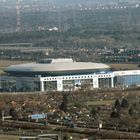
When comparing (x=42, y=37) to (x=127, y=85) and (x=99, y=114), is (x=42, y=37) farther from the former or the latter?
(x=99, y=114)

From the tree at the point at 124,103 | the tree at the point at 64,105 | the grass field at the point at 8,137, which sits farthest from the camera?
the tree at the point at 64,105

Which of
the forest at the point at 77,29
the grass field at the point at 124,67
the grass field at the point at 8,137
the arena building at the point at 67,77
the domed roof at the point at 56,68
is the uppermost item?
the grass field at the point at 8,137

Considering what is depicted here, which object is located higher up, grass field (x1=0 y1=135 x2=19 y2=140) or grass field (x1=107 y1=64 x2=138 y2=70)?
grass field (x1=0 y1=135 x2=19 y2=140)

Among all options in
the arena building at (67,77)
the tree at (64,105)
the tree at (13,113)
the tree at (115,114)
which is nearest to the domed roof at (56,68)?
the arena building at (67,77)

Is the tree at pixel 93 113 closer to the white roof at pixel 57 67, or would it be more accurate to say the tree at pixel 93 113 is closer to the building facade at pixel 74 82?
the building facade at pixel 74 82

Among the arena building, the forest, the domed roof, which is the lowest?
the forest

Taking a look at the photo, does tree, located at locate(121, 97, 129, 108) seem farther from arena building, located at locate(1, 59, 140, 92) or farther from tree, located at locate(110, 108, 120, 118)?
arena building, located at locate(1, 59, 140, 92)

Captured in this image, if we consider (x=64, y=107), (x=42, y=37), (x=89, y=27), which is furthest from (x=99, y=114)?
(x=89, y=27)

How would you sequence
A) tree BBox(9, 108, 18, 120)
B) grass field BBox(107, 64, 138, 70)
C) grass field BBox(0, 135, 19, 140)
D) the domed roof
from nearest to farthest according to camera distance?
1. grass field BBox(0, 135, 19, 140)
2. tree BBox(9, 108, 18, 120)
3. the domed roof
4. grass field BBox(107, 64, 138, 70)

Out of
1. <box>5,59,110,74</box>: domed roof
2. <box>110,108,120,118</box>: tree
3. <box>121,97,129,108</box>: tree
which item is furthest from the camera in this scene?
<box>5,59,110,74</box>: domed roof

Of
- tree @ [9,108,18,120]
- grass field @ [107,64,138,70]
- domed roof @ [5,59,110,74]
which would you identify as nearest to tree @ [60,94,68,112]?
tree @ [9,108,18,120]
